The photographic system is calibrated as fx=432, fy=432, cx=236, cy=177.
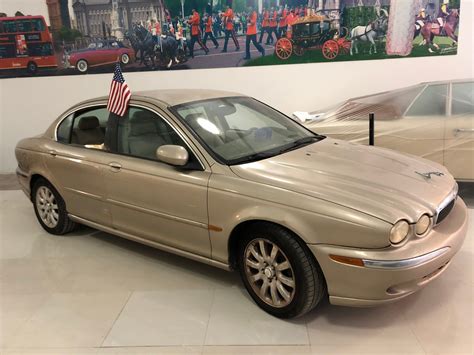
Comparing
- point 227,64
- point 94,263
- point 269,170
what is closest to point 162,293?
point 94,263

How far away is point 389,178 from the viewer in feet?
9.09

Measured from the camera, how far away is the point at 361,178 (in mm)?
2727

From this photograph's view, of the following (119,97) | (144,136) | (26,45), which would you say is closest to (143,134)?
(144,136)

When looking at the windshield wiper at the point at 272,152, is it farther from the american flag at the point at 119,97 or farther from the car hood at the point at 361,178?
the american flag at the point at 119,97

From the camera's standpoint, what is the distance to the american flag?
3.58m

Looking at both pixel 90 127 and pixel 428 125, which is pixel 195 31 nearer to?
pixel 90 127

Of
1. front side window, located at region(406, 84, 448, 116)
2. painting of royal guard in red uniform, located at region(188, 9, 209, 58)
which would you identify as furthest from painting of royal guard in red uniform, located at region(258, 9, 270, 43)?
front side window, located at region(406, 84, 448, 116)

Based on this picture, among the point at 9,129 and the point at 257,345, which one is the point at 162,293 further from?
the point at 9,129

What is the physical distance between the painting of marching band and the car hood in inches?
136

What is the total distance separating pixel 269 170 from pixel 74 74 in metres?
5.23

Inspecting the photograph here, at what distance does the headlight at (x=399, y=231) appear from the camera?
7.61 feet

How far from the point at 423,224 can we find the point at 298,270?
759 millimetres

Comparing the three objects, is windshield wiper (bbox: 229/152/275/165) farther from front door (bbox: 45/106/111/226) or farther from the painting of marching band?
the painting of marching band

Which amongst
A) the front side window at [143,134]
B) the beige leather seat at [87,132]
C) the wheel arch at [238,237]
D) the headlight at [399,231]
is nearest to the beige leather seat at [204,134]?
the front side window at [143,134]
